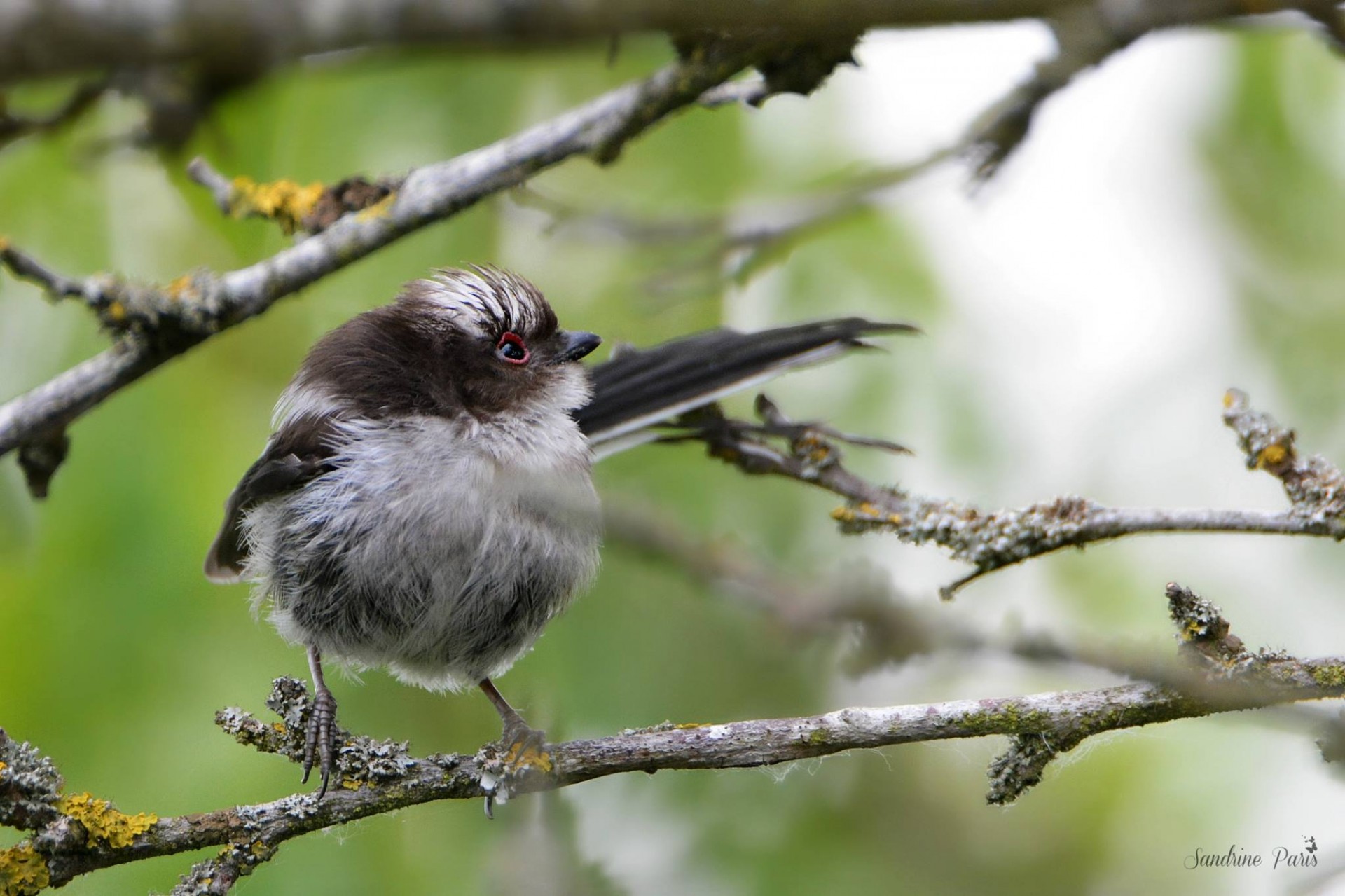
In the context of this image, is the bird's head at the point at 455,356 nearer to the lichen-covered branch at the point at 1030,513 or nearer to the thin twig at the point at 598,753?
the lichen-covered branch at the point at 1030,513

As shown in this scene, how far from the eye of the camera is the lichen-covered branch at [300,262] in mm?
3074

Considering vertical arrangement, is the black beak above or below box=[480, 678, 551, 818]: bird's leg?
above

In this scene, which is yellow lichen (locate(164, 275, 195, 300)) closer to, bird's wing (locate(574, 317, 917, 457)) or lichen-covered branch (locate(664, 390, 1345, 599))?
bird's wing (locate(574, 317, 917, 457))

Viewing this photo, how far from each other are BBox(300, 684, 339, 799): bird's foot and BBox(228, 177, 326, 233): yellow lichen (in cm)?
144

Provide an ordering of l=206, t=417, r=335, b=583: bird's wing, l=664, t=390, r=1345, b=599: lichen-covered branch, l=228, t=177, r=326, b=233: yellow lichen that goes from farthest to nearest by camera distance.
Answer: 1. l=206, t=417, r=335, b=583: bird's wing
2. l=228, t=177, r=326, b=233: yellow lichen
3. l=664, t=390, r=1345, b=599: lichen-covered branch

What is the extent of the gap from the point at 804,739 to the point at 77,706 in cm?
277

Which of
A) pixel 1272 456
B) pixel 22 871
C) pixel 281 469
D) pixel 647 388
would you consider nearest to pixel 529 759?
pixel 22 871

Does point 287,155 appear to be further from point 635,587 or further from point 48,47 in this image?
point 48,47

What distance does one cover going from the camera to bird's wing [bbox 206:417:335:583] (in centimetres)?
394

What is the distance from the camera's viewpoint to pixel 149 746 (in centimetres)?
429

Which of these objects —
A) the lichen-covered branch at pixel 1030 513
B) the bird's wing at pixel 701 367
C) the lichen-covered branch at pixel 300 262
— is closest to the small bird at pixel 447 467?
the bird's wing at pixel 701 367

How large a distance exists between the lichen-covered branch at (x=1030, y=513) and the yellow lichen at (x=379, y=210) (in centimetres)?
125

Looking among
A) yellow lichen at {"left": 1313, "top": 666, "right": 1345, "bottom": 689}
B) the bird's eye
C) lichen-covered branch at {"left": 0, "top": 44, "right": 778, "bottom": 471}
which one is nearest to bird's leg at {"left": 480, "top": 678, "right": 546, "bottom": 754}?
the bird's eye

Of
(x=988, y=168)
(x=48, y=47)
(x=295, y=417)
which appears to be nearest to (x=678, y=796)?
(x=295, y=417)
